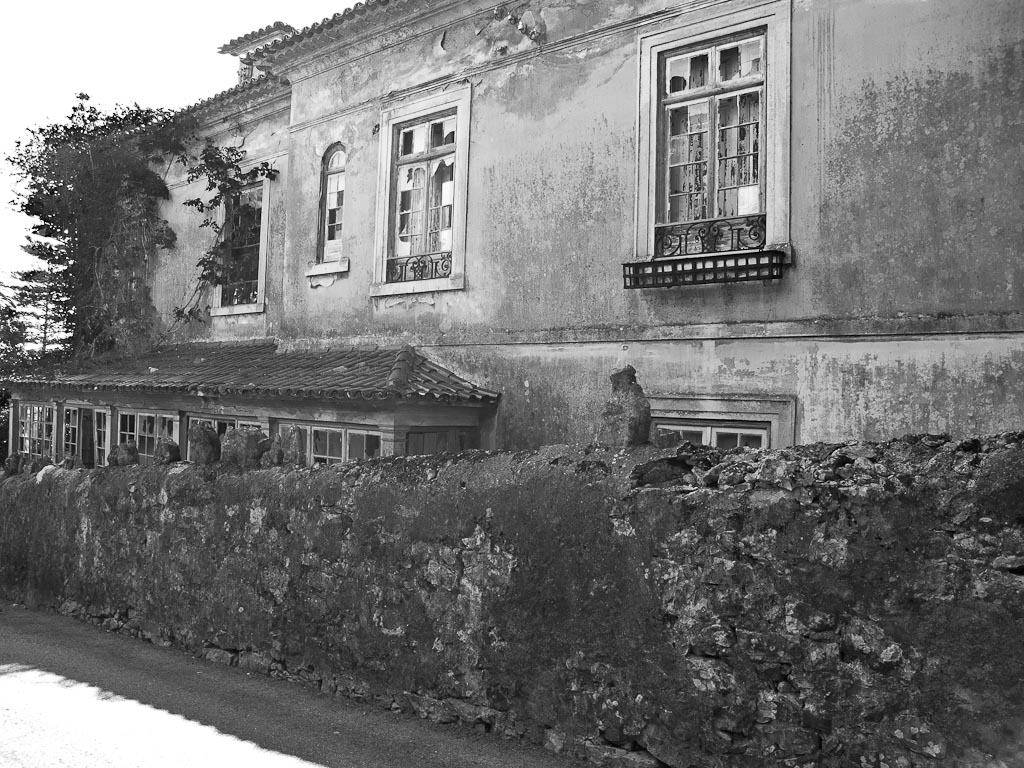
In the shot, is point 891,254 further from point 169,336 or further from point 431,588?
point 169,336

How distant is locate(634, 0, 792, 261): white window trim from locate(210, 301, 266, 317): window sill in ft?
25.1

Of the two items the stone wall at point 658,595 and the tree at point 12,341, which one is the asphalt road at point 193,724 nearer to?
the stone wall at point 658,595

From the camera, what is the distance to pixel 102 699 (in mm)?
6281

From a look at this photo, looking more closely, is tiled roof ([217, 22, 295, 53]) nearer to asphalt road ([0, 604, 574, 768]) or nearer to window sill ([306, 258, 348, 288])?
window sill ([306, 258, 348, 288])

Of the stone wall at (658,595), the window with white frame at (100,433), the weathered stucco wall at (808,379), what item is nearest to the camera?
the stone wall at (658,595)

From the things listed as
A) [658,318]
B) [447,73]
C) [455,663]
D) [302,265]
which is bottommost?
[455,663]

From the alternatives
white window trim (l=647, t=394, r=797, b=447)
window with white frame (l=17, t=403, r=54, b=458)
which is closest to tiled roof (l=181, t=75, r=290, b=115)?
window with white frame (l=17, t=403, r=54, b=458)

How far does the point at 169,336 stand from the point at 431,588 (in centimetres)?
1288

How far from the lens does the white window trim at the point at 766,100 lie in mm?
8711

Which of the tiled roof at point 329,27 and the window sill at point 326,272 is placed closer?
the tiled roof at point 329,27

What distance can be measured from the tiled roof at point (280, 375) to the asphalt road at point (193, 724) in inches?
149

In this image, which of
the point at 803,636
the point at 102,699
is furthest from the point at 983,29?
the point at 102,699

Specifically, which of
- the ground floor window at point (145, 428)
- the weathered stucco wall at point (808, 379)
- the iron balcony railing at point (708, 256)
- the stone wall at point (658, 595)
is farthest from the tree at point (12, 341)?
the iron balcony railing at point (708, 256)

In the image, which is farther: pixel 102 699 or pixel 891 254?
pixel 891 254
